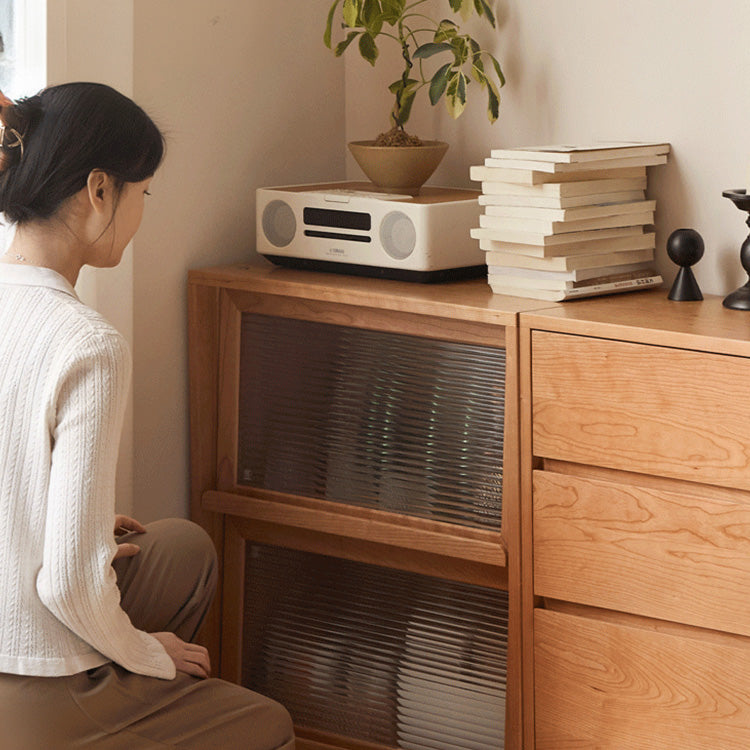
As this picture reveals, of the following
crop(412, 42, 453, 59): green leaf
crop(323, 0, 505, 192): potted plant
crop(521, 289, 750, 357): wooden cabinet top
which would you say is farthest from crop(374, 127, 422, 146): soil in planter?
crop(521, 289, 750, 357): wooden cabinet top

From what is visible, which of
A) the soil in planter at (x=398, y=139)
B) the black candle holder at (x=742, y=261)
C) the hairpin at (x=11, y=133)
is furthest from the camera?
the soil in planter at (x=398, y=139)

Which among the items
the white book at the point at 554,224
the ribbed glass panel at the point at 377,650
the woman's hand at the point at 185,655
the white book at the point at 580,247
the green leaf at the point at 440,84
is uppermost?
the green leaf at the point at 440,84

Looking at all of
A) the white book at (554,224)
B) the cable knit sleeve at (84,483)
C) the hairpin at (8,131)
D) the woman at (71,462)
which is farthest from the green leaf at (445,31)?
the cable knit sleeve at (84,483)

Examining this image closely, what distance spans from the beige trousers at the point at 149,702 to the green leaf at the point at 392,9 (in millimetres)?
974

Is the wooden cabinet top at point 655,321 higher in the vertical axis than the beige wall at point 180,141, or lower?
lower

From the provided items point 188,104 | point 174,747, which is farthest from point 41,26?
point 174,747

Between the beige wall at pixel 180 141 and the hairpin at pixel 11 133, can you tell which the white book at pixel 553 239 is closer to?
the beige wall at pixel 180 141

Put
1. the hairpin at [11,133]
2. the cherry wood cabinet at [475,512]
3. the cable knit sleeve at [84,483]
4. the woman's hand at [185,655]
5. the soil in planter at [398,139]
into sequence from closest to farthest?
the cable knit sleeve at [84,483]
the hairpin at [11,133]
the woman's hand at [185,655]
the cherry wood cabinet at [475,512]
the soil in planter at [398,139]

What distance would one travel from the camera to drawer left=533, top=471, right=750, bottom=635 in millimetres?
1615

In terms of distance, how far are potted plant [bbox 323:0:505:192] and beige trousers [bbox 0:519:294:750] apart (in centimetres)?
78

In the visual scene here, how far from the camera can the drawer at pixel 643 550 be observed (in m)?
1.62

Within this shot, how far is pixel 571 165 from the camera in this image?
1.82 meters

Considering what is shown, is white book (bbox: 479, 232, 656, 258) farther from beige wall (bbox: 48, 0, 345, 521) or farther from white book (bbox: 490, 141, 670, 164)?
beige wall (bbox: 48, 0, 345, 521)

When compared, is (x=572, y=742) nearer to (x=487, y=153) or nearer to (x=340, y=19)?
(x=487, y=153)
